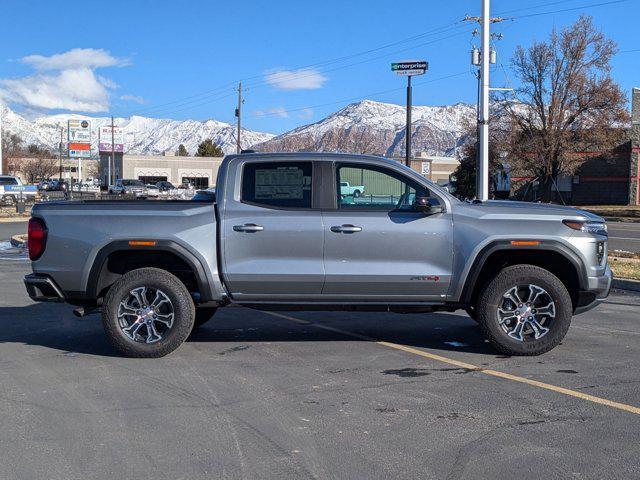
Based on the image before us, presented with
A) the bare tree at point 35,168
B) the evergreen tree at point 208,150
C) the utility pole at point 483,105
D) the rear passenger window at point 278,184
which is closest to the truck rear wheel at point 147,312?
the rear passenger window at point 278,184

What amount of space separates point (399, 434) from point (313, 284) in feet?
7.62

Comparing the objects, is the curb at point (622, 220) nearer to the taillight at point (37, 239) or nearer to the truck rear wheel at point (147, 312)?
the truck rear wheel at point (147, 312)

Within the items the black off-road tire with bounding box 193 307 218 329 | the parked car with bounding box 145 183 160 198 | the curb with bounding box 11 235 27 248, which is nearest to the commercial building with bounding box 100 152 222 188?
the parked car with bounding box 145 183 160 198

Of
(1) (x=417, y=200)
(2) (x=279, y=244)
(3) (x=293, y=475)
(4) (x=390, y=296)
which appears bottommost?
(3) (x=293, y=475)

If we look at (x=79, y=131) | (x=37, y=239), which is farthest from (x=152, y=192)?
(x=37, y=239)

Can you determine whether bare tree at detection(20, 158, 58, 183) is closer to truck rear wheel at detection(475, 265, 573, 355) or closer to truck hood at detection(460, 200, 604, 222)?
truck hood at detection(460, 200, 604, 222)

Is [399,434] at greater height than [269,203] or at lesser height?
lesser

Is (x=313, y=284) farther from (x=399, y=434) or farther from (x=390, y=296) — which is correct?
(x=399, y=434)

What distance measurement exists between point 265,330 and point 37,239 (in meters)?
2.85

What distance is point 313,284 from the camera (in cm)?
700

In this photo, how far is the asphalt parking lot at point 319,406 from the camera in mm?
4457

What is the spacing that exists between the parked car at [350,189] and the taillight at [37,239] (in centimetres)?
297

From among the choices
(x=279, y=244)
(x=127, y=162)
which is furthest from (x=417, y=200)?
(x=127, y=162)

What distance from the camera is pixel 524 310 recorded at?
7066mm
